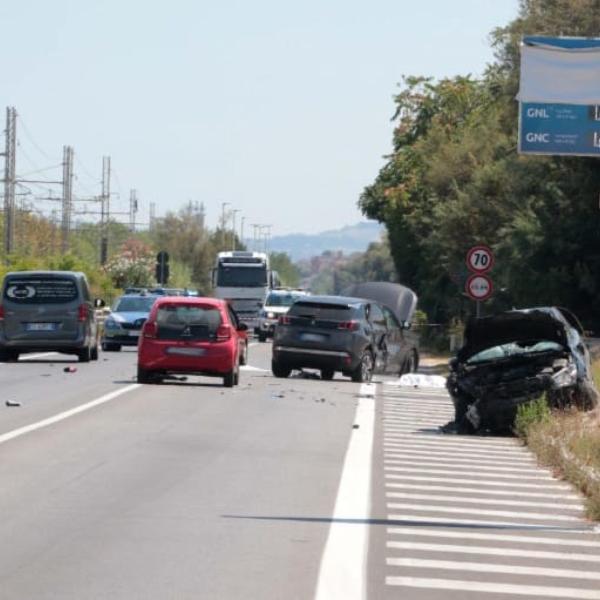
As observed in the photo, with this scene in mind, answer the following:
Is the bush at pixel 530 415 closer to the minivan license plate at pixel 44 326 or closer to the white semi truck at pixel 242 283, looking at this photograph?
the minivan license plate at pixel 44 326

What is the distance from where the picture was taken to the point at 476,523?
525 inches

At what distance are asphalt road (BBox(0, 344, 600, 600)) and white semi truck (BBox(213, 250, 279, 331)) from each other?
47.5 metres

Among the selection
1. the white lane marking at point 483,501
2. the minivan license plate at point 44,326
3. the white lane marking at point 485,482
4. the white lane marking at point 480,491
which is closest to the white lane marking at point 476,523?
the white lane marking at point 483,501

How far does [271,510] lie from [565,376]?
9.33m

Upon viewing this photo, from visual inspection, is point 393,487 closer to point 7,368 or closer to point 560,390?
point 560,390

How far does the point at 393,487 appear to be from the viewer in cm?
1563

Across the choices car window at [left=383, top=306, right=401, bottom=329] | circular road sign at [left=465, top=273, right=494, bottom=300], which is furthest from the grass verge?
circular road sign at [left=465, top=273, right=494, bottom=300]

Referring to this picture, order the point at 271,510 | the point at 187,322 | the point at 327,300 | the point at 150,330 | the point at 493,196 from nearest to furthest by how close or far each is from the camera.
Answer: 1. the point at 271,510
2. the point at 150,330
3. the point at 187,322
4. the point at 327,300
5. the point at 493,196

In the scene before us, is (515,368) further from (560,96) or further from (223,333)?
(560,96)

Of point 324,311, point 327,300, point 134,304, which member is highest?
point 327,300

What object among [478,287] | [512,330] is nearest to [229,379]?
[512,330]

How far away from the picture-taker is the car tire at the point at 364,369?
113 ft

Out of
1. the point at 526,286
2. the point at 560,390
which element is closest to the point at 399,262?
the point at 526,286

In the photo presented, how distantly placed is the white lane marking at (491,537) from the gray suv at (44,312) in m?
25.7
